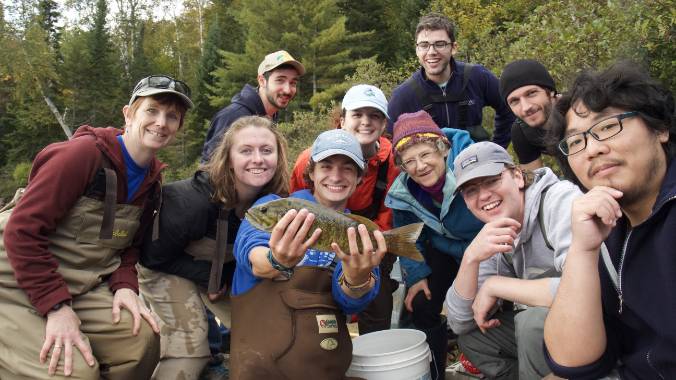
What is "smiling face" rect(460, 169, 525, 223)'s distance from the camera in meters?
3.67

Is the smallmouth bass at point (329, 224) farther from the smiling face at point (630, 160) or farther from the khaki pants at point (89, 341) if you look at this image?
the khaki pants at point (89, 341)

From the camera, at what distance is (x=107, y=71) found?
49125 millimetres

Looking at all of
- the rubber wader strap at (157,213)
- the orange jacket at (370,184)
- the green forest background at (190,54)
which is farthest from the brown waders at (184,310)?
the green forest background at (190,54)

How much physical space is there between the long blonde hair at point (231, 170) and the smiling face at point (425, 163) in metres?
1.12

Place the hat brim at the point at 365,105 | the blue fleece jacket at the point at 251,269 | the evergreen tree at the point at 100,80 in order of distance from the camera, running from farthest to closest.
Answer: the evergreen tree at the point at 100,80 < the hat brim at the point at 365,105 < the blue fleece jacket at the point at 251,269

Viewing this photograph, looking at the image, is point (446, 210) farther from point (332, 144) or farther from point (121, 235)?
point (121, 235)

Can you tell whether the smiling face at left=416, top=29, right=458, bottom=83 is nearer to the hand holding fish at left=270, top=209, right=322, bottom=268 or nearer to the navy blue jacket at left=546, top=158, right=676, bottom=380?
the hand holding fish at left=270, top=209, right=322, bottom=268

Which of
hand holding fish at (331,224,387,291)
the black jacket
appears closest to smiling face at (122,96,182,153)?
the black jacket

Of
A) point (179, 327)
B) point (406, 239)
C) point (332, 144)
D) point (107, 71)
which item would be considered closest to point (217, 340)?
point (179, 327)

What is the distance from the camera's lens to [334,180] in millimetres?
4176

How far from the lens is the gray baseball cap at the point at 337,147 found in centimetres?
411

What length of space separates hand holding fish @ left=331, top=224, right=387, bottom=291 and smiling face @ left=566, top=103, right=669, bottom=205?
1.30m

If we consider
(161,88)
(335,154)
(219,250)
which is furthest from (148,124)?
(335,154)

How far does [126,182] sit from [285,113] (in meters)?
33.4
